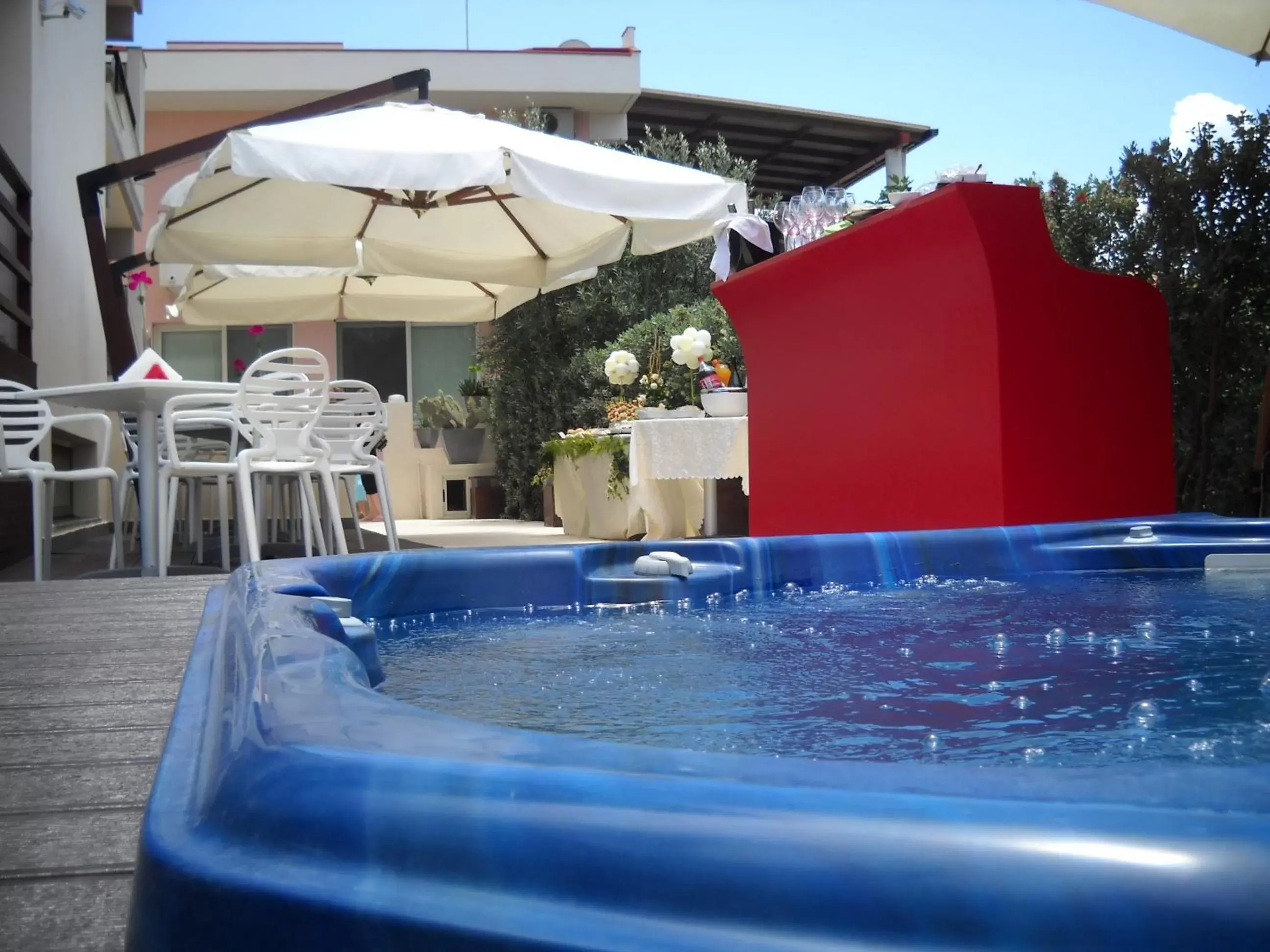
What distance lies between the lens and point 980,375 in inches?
148

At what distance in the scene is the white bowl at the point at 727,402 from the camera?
6.35m

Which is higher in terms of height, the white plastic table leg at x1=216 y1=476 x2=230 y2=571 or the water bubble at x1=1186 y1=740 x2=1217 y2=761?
the white plastic table leg at x1=216 y1=476 x2=230 y2=571

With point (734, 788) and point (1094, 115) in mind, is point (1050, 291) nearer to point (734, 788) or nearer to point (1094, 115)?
point (734, 788)

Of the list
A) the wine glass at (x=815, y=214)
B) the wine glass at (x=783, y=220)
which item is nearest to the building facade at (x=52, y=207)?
the wine glass at (x=783, y=220)

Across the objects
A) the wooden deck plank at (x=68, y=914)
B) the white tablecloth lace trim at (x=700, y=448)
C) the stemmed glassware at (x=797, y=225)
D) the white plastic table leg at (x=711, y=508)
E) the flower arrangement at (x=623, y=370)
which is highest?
the stemmed glassware at (x=797, y=225)

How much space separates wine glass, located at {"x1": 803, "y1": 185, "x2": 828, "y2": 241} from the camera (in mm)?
5031

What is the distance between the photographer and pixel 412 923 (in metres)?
0.60

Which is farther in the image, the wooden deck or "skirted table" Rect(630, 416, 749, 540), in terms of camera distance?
"skirted table" Rect(630, 416, 749, 540)

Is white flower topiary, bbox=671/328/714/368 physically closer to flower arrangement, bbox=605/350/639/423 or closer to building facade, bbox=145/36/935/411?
flower arrangement, bbox=605/350/639/423

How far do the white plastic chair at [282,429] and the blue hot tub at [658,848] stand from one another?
369cm

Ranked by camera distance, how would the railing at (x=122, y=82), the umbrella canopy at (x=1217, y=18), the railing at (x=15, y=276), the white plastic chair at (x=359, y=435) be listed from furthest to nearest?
the railing at (x=122, y=82)
the railing at (x=15, y=276)
the white plastic chair at (x=359, y=435)
the umbrella canopy at (x=1217, y=18)

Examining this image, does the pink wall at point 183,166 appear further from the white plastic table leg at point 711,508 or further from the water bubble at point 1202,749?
the water bubble at point 1202,749

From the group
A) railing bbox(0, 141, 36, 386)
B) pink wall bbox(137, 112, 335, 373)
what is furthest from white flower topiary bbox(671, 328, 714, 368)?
pink wall bbox(137, 112, 335, 373)

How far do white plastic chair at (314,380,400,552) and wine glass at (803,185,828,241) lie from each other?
6.79ft
